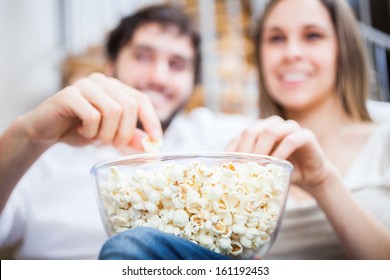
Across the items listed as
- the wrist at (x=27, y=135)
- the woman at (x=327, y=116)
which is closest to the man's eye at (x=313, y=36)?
the woman at (x=327, y=116)

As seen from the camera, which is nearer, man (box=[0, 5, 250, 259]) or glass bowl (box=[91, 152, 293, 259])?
glass bowl (box=[91, 152, 293, 259])

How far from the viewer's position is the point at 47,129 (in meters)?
0.68

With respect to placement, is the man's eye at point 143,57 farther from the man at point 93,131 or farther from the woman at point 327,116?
the woman at point 327,116

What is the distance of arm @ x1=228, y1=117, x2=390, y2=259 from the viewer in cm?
66

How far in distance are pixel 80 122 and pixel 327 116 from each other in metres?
0.48

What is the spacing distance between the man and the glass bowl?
14 centimetres

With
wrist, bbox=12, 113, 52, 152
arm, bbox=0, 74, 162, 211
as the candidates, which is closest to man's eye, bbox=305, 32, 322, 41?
arm, bbox=0, 74, 162, 211

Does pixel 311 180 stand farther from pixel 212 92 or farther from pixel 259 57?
pixel 212 92

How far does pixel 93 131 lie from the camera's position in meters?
0.65

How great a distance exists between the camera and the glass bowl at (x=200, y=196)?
0.50 meters

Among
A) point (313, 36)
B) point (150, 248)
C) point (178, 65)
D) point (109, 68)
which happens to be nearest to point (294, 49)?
point (313, 36)

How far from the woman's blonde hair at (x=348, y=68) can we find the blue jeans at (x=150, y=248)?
0.46 m

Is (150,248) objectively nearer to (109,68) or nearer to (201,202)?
(201,202)

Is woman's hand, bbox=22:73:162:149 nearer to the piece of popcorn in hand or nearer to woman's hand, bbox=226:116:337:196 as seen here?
the piece of popcorn in hand
